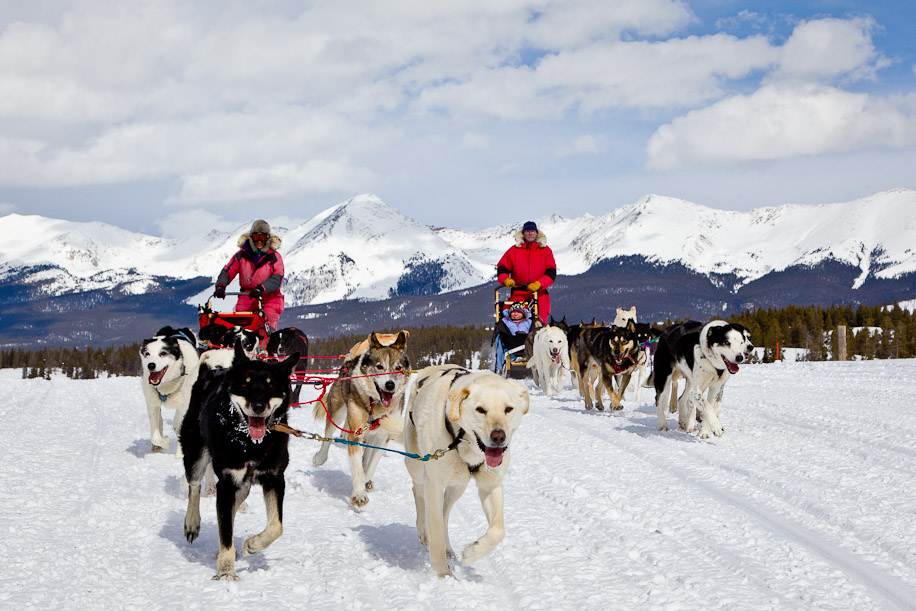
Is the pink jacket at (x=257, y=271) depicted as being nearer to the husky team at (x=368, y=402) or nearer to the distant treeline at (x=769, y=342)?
the husky team at (x=368, y=402)

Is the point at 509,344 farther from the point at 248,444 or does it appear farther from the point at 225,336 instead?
the point at 248,444

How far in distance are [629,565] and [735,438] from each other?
4360 mm

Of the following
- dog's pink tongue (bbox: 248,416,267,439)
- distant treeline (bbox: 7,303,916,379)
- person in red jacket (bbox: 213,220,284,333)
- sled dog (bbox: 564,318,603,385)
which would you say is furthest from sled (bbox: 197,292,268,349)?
sled dog (bbox: 564,318,603,385)

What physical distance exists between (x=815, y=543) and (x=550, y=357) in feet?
26.9

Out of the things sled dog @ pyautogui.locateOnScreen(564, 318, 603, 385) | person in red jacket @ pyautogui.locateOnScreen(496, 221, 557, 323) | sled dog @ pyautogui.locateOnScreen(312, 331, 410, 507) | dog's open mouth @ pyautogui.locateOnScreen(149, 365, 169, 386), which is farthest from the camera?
person in red jacket @ pyautogui.locateOnScreen(496, 221, 557, 323)

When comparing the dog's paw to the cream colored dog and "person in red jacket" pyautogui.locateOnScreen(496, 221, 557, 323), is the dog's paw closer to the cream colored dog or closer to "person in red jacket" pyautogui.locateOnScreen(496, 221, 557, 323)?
the cream colored dog

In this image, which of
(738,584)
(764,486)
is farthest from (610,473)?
(738,584)

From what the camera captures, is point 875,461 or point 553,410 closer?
point 875,461

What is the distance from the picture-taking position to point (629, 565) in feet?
14.3

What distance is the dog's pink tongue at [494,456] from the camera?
3932mm

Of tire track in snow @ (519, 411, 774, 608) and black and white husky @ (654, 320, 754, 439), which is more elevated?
black and white husky @ (654, 320, 754, 439)

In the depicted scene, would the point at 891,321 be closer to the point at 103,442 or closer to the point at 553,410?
the point at 553,410

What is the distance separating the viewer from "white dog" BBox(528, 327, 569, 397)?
12.5 meters

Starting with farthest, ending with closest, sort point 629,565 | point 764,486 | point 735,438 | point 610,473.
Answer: point 735,438 → point 610,473 → point 764,486 → point 629,565
